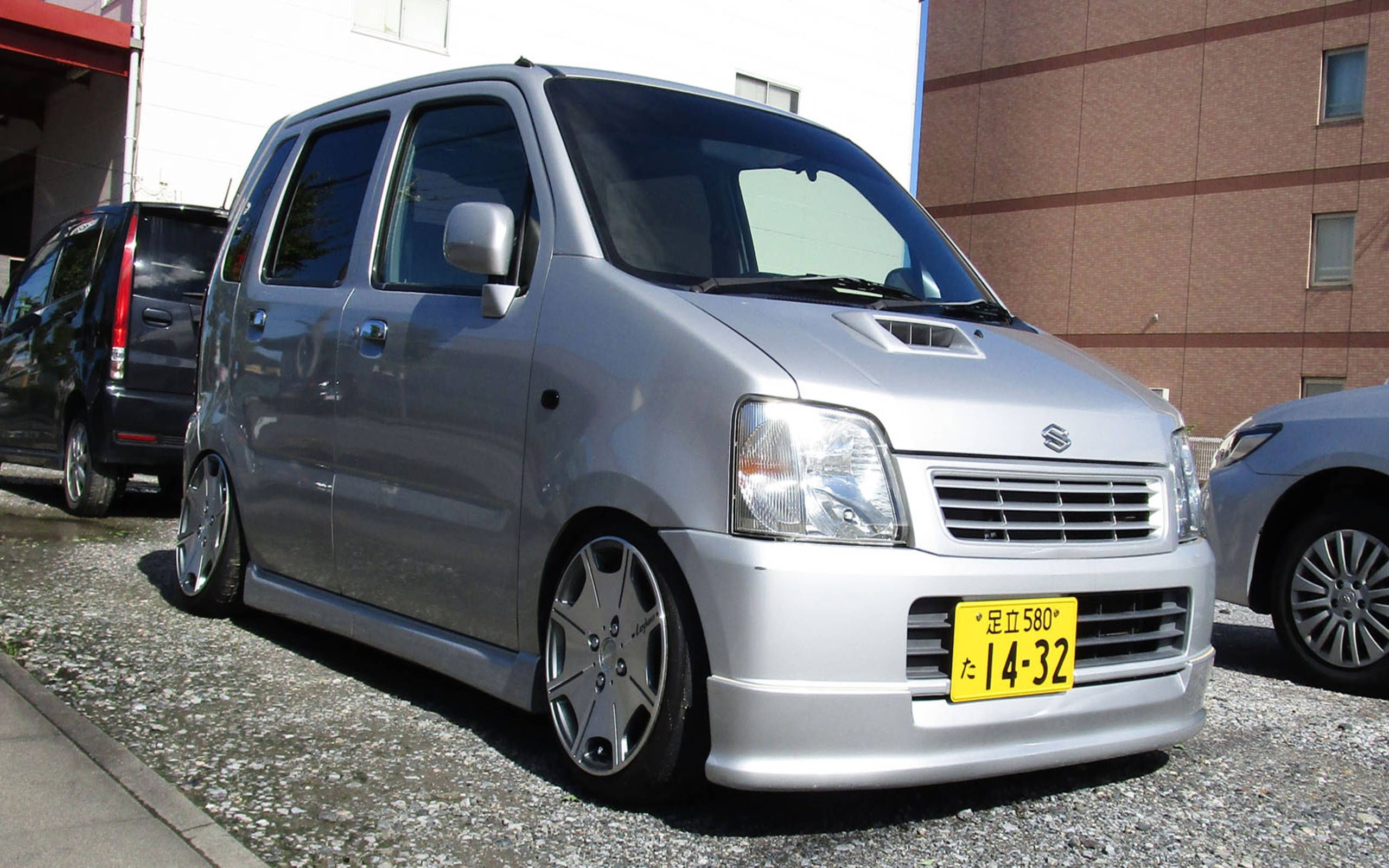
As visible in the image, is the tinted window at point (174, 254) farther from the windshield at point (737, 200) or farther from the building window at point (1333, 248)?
the building window at point (1333, 248)

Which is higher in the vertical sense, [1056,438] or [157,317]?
[157,317]

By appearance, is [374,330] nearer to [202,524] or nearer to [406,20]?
[202,524]

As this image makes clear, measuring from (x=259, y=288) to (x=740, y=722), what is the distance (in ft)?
9.49

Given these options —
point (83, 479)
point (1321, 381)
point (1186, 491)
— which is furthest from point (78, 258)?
point (1321, 381)

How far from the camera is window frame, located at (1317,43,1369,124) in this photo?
79.9ft

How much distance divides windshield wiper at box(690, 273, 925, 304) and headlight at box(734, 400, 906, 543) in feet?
1.80

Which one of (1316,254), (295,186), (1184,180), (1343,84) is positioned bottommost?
(295,186)

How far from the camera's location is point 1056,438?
305 cm

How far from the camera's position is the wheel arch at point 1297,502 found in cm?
498

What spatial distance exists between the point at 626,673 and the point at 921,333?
112cm

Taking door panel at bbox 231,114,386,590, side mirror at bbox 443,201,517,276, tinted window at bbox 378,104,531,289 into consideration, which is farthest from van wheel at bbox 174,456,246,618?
side mirror at bbox 443,201,517,276

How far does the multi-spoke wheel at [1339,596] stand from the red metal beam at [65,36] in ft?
39.4

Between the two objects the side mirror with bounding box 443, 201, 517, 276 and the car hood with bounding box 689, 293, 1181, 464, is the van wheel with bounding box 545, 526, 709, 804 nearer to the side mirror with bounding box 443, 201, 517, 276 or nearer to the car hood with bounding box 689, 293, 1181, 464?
the car hood with bounding box 689, 293, 1181, 464

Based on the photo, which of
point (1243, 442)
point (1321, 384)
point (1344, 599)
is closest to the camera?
point (1344, 599)
